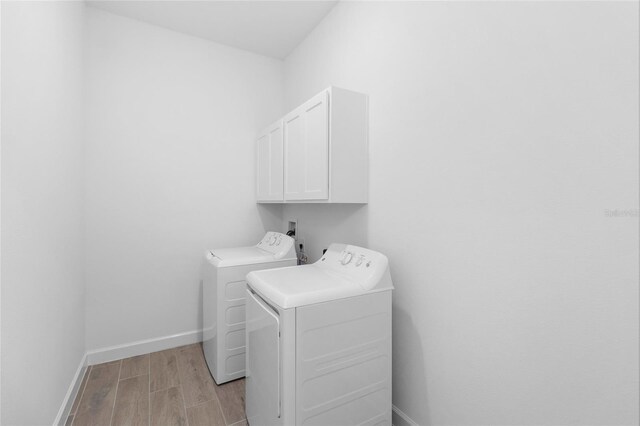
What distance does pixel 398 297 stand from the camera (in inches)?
63.9

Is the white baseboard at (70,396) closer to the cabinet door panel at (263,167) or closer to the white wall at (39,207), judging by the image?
the white wall at (39,207)

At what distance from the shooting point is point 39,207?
1.32m

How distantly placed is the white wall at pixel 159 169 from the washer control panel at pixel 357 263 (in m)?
1.27

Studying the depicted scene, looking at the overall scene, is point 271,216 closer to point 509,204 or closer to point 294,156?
point 294,156

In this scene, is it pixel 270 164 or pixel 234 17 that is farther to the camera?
pixel 270 164

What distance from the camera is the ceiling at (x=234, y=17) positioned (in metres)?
2.15

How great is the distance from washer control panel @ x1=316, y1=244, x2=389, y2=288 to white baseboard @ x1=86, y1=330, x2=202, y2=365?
1.56m

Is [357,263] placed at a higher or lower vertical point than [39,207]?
lower

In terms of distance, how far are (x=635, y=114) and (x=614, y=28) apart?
268mm

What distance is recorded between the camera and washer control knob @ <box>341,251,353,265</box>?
1.64m

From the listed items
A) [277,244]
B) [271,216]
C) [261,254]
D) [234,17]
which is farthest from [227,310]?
[234,17]

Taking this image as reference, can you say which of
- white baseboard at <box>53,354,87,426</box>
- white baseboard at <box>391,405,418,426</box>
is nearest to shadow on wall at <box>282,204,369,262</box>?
white baseboard at <box>391,405,418,426</box>

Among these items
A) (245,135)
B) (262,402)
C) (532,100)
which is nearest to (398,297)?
(262,402)

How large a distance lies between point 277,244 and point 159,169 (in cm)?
117
